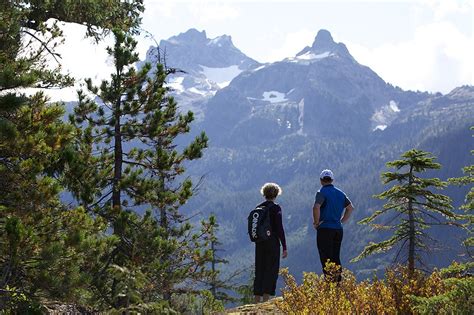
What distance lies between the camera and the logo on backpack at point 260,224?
402 inches

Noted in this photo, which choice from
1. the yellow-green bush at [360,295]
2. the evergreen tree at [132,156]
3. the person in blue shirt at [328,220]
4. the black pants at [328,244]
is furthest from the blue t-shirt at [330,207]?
the evergreen tree at [132,156]

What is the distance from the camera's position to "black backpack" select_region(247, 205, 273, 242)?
402 inches

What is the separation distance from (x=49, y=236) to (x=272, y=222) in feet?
14.4

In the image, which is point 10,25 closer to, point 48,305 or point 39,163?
point 39,163

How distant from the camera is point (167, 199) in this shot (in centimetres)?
1308

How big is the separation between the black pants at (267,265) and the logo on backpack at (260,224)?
0.19m

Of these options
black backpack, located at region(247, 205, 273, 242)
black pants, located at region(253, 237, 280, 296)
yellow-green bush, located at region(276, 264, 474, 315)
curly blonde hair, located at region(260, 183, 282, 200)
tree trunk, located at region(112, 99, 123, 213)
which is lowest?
yellow-green bush, located at region(276, 264, 474, 315)

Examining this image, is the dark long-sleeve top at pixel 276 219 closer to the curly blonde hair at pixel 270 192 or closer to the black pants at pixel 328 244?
the curly blonde hair at pixel 270 192

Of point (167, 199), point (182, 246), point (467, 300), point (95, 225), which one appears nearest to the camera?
point (467, 300)

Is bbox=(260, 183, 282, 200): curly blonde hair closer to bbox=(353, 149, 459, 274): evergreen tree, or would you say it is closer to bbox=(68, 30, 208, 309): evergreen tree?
bbox=(353, 149, 459, 274): evergreen tree

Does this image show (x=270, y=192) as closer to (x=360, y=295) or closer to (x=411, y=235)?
(x=411, y=235)

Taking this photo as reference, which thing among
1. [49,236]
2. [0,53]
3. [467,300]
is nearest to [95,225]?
[49,236]

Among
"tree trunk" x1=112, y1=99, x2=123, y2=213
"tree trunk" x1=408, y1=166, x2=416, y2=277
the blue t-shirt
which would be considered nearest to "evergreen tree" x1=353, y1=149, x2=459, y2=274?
"tree trunk" x1=408, y1=166, x2=416, y2=277

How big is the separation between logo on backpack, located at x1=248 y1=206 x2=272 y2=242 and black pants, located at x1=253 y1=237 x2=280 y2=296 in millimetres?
189
